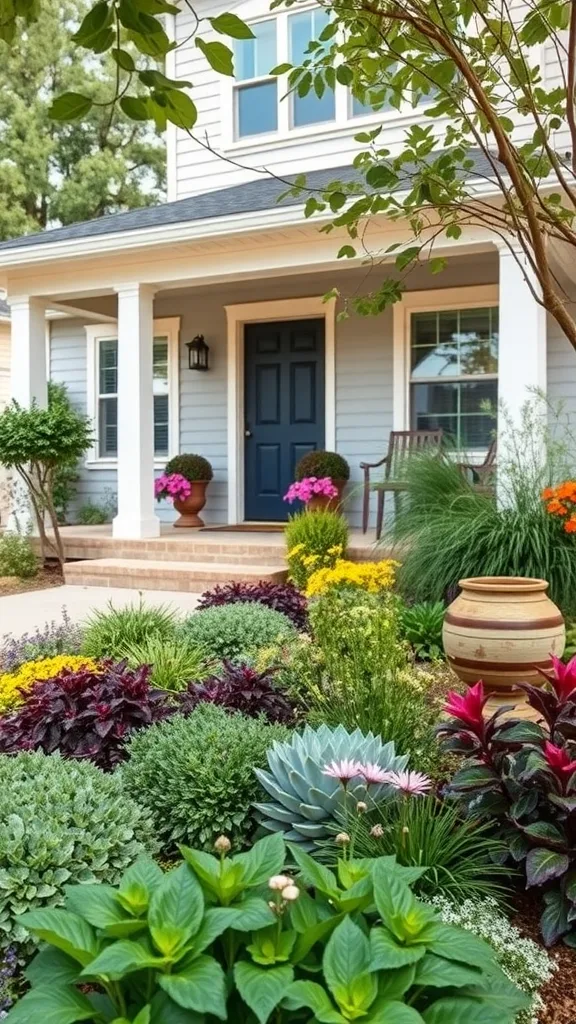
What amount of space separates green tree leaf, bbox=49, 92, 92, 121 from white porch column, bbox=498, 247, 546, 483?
497 centimetres

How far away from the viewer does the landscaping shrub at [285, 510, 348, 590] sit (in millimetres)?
6184

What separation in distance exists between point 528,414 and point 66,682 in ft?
12.6

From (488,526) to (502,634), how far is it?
1.80m

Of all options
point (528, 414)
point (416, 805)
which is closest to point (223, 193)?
point (528, 414)

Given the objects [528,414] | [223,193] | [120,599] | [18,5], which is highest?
[223,193]

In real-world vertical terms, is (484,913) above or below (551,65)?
below

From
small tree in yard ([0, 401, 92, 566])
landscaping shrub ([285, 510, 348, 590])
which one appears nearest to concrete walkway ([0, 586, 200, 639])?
landscaping shrub ([285, 510, 348, 590])

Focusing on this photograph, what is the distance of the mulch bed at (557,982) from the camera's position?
1.69 m

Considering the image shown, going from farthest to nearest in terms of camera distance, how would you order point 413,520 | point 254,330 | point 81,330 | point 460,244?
point 81,330 → point 254,330 → point 460,244 → point 413,520

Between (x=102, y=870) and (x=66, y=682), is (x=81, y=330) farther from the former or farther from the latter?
(x=102, y=870)

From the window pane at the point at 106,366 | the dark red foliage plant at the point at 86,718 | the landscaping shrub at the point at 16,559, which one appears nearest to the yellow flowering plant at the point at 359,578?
the dark red foliage plant at the point at 86,718

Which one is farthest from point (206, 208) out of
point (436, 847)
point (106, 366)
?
point (436, 847)

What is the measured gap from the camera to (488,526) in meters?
5.07

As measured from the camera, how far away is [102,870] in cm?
188
